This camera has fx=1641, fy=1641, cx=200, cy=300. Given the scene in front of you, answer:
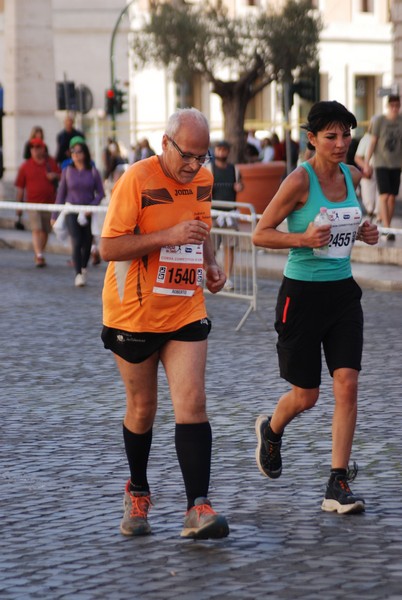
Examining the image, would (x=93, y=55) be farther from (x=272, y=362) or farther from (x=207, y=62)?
(x=272, y=362)

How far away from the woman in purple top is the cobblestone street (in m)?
5.45

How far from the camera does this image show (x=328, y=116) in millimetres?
6801

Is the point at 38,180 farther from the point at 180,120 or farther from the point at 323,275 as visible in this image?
the point at 180,120

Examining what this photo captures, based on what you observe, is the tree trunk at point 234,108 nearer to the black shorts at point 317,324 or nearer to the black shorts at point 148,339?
the black shorts at point 317,324

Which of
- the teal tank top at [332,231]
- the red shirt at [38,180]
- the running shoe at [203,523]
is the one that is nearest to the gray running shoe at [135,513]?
the running shoe at [203,523]

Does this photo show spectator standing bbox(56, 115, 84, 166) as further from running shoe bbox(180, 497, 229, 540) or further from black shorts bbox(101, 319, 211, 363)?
running shoe bbox(180, 497, 229, 540)

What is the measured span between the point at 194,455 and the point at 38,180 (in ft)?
53.0

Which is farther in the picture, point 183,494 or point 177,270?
point 183,494

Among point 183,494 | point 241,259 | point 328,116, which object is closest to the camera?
point 328,116

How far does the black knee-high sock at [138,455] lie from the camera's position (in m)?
6.50

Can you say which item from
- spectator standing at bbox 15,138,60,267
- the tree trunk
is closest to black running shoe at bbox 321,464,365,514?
spectator standing at bbox 15,138,60,267

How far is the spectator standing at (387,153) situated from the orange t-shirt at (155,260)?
1427cm

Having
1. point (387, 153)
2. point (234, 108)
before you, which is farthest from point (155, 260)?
point (234, 108)

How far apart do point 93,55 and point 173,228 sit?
55.1m
